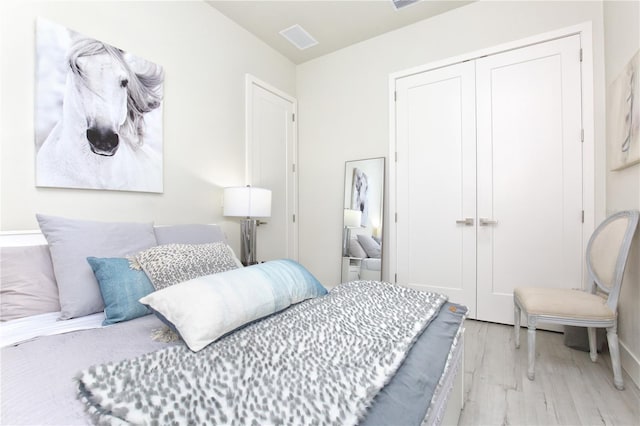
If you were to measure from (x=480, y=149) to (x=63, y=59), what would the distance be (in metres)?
3.21

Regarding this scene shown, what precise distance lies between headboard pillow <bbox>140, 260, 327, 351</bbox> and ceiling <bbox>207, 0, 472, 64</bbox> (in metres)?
2.64

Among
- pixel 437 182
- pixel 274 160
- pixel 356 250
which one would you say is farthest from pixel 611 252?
pixel 274 160

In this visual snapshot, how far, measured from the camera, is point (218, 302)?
108cm

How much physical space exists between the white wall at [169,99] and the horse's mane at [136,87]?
8 centimetres

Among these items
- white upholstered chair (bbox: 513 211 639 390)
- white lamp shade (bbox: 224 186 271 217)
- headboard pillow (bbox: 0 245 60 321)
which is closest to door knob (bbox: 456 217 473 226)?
white upholstered chair (bbox: 513 211 639 390)

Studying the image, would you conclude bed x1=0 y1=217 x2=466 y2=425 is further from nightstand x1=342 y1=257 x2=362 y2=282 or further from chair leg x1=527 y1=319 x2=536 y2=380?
nightstand x1=342 y1=257 x2=362 y2=282

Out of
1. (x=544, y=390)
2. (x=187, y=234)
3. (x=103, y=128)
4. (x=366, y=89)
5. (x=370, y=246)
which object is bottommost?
(x=544, y=390)

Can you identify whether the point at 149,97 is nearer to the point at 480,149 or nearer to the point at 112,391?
the point at 112,391

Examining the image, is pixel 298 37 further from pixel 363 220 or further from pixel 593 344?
pixel 593 344

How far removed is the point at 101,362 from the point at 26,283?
2.71 ft

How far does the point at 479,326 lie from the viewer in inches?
107

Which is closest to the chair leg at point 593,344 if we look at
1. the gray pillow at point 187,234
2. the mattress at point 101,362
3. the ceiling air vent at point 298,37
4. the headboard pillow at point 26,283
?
the mattress at point 101,362

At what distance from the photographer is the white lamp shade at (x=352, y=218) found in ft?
11.2

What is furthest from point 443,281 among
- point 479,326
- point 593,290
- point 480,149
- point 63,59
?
point 63,59
